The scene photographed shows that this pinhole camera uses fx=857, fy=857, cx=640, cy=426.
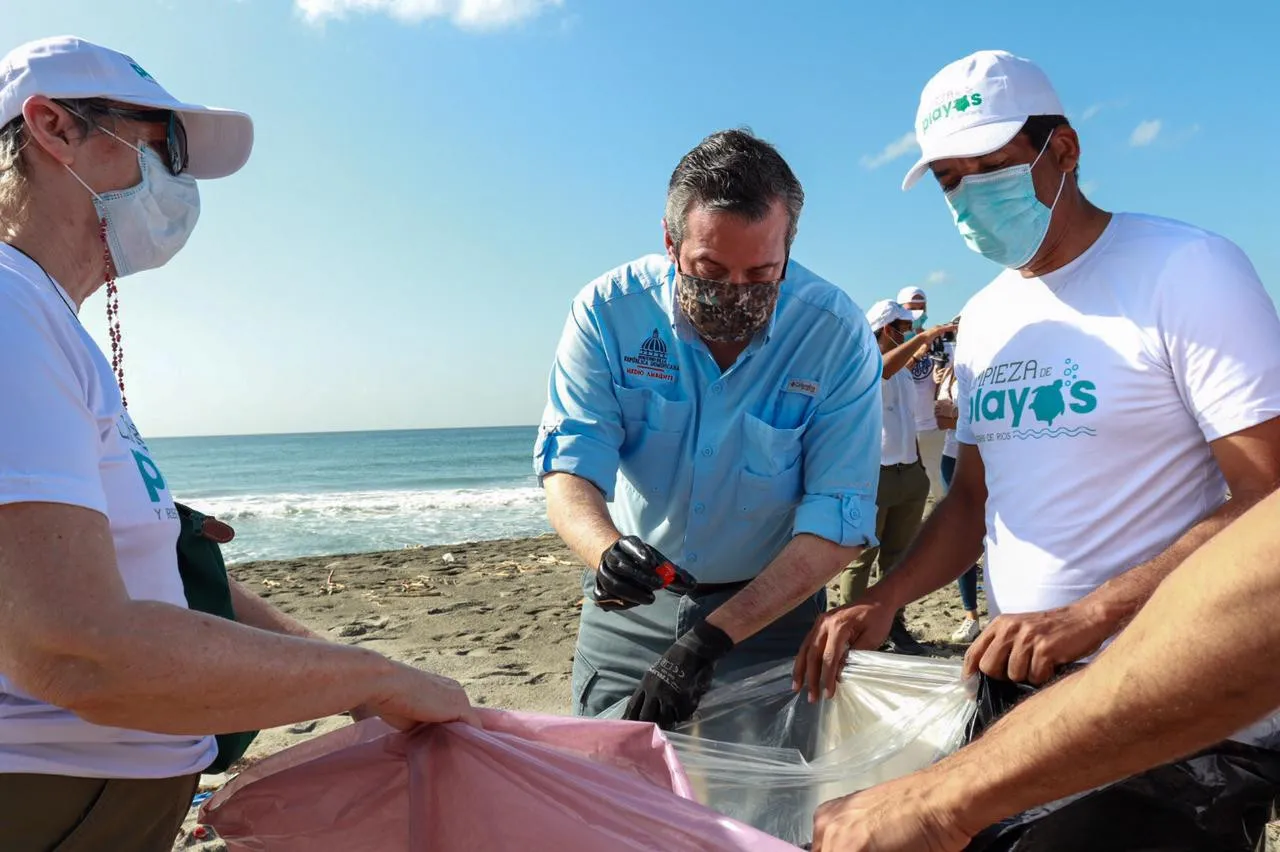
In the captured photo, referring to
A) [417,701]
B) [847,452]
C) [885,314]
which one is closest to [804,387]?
[847,452]

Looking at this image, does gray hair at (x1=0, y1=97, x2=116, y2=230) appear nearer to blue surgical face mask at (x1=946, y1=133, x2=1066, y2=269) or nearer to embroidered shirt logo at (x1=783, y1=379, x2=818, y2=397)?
embroidered shirt logo at (x1=783, y1=379, x2=818, y2=397)

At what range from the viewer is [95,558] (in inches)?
38.4

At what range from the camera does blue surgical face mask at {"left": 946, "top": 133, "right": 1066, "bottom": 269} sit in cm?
198

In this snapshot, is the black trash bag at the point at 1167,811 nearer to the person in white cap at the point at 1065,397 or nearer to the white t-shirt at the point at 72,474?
the person in white cap at the point at 1065,397

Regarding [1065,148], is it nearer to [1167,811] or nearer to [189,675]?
[1167,811]

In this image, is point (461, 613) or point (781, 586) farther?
point (461, 613)

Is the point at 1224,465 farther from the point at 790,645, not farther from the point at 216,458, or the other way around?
the point at 216,458

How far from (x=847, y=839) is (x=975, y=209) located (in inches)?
59.3

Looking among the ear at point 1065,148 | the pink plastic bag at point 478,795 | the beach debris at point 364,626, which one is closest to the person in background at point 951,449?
the ear at point 1065,148

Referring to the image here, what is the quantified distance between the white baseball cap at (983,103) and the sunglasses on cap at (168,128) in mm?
1600

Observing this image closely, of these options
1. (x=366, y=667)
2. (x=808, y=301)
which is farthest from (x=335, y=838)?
(x=808, y=301)

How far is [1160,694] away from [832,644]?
1036 millimetres

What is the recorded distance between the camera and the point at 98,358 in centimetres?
114

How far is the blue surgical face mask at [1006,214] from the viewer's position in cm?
198
